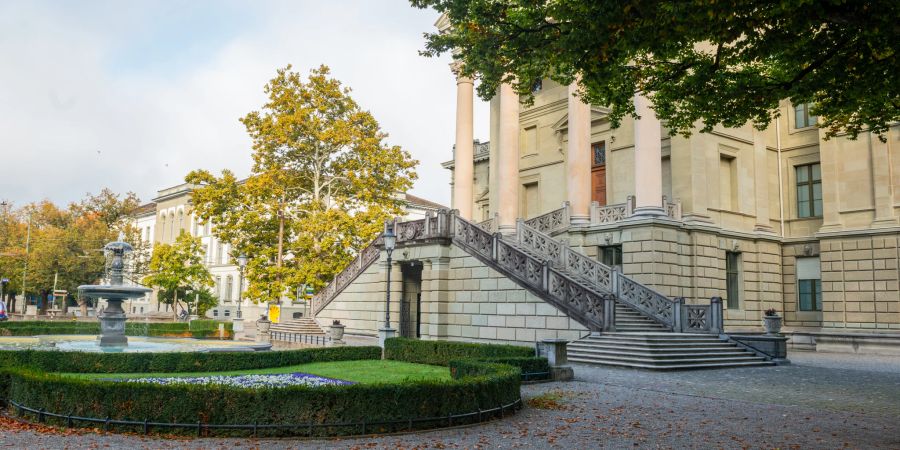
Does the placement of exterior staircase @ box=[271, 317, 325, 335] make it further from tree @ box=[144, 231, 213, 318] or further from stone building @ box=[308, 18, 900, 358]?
tree @ box=[144, 231, 213, 318]

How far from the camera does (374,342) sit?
3089 centimetres

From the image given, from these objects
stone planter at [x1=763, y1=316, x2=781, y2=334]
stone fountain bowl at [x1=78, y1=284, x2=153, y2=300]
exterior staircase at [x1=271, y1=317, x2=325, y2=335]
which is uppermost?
stone fountain bowl at [x1=78, y1=284, x2=153, y2=300]

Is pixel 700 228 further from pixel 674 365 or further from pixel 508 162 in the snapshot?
pixel 674 365

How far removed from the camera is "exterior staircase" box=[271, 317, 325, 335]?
35906 millimetres

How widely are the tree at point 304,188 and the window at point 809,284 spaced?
21.2 meters

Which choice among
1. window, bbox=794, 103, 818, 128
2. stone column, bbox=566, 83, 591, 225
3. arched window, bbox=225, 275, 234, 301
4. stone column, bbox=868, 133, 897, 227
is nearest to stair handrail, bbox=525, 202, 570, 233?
stone column, bbox=566, 83, 591, 225

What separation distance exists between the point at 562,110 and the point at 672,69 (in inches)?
923

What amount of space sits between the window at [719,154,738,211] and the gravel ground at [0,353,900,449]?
49.1ft

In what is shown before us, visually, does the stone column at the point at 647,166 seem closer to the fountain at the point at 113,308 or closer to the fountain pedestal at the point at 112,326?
the fountain at the point at 113,308

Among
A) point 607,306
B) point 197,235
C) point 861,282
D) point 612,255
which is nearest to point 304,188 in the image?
point 612,255

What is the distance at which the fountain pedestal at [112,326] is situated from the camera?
870 inches

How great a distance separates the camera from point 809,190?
3316cm

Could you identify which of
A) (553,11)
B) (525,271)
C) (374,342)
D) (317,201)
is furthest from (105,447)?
(317,201)

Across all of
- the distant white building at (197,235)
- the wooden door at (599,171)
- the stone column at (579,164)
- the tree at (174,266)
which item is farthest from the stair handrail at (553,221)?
the tree at (174,266)
